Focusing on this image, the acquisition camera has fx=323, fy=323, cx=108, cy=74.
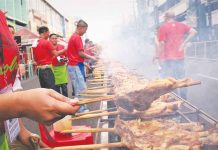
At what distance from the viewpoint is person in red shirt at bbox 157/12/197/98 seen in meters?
8.59

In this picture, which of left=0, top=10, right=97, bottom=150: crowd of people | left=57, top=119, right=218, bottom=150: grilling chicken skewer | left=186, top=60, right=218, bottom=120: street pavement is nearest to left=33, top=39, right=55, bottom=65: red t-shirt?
left=186, top=60, right=218, bottom=120: street pavement

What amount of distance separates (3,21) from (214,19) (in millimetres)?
27551

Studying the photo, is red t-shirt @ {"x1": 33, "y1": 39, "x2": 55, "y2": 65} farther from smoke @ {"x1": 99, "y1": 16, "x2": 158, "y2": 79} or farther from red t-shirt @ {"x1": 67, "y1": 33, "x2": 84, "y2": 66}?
smoke @ {"x1": 99, "y1": 16, "x2": 158, "y2": 79}

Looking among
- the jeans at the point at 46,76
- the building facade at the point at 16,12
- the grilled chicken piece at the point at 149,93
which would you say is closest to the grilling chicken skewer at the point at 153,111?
the grilled chicken piece at the point at 149,93

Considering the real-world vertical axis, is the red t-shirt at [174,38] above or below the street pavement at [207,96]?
above

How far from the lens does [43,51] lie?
29.3 feet

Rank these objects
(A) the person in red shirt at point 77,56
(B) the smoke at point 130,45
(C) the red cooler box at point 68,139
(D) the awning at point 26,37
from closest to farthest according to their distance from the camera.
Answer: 1. (C) the red cooler box at point 68,139
2. (A) the person in red shirt at point 77,56
3. (D) the awning at point 26,37
4. (B) the smoke at point 130,45

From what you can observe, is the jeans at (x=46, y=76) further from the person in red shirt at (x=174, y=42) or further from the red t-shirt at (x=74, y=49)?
the person in red shirt at (x=174, y=42)

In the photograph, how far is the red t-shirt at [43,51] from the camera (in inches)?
351

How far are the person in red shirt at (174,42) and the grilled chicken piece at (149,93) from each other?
5.19 metres

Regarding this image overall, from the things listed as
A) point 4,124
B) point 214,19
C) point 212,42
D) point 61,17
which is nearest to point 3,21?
point 4,124

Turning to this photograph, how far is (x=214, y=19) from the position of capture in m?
27.6

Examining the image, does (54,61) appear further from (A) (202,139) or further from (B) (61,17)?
(B) (61,17)

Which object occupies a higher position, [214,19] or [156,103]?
[214,19]
